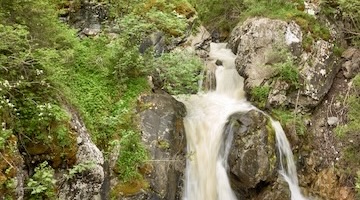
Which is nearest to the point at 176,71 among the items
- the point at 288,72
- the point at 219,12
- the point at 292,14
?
the point at 288,72

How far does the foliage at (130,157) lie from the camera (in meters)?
6.42

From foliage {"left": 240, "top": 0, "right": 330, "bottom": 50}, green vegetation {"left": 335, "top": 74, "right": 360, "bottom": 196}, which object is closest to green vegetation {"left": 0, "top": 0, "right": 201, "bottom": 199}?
green vegetation {"left": 335, "top": 74, "right": 360, "bottom": 196}

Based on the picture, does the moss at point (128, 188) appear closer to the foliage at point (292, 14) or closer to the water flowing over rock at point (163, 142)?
the water flowing over rock at point (163, 142)

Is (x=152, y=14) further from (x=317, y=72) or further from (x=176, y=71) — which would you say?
(x=317, y=72)

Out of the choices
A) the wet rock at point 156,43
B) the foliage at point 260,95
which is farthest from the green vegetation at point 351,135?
the wet rock at point 156,43

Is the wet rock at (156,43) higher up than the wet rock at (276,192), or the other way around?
the wet rock at (156,43)

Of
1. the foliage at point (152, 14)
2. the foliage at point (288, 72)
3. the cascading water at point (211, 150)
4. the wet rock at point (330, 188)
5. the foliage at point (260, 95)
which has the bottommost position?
the wet rock at point (330, 188)

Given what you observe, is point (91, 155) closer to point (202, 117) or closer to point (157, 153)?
point (157, 153)

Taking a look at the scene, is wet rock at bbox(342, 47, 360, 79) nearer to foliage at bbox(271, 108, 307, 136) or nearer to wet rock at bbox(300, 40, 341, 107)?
wet rock at bbox(300, 40, 341, 107)

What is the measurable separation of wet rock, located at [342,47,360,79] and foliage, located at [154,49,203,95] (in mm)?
5535

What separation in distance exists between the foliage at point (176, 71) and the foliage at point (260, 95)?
269 centimetres

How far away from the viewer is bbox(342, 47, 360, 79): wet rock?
10695mm

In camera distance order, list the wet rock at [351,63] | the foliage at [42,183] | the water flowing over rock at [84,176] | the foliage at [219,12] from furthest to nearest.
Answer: the foliage at [219,12]
the wet rock at [351,63]
the water flowing over rock at [84,176]
the foliage at [42,183]

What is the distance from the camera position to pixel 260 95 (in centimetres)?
998
